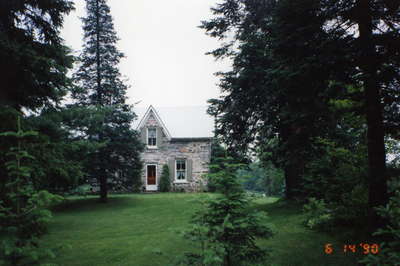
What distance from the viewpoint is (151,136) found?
78.8 ft

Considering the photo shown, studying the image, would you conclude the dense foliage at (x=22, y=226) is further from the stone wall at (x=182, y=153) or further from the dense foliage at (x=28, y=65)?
the stone wall at (x=182, y=153)

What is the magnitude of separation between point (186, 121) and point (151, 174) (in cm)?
617

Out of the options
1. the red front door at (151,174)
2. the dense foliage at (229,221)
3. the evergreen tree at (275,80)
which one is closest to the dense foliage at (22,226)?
the dense foliage at (229,221)

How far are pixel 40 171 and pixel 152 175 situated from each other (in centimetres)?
1788

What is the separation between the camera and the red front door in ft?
77.7

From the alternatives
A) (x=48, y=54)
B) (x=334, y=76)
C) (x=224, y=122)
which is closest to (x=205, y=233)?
(x=334, y=76)

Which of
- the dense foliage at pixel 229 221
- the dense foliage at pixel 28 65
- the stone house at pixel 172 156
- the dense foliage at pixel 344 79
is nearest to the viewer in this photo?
the dense foliage at pixel 229 221

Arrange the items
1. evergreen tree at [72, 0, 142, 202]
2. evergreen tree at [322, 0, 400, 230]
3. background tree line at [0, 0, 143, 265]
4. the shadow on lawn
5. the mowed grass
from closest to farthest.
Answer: background tree line at [0, 0, 143, 265] < evergreen tree at [322, 0, 400, 230] < the mowed grass < the shadow on lawn < evergreen tree at [72, 0, 142, 202]

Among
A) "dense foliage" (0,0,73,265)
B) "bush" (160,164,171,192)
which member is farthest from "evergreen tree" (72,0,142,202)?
"dense foliage" (0,0,73,265)

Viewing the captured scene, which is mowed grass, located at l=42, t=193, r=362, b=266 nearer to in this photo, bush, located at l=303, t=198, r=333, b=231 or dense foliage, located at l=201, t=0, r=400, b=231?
bush, located at l=303, t=198, r=333, b=231

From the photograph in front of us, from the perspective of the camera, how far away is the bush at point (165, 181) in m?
22.7

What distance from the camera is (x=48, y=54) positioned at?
313 inches

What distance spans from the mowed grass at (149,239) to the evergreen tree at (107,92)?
3.37 meters

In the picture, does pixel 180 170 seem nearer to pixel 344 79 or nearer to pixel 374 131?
pixel 374 131
